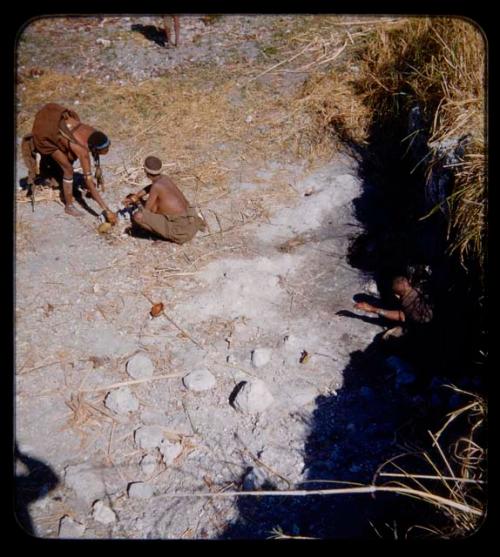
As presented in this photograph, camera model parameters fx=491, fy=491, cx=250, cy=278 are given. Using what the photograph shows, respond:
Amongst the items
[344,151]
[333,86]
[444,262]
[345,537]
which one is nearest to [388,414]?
[345,537]

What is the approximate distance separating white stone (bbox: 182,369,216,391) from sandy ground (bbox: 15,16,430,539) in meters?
0.05

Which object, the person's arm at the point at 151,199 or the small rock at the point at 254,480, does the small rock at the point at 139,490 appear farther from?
the person's arm at the point at 151,199

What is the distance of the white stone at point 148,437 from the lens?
3.71 metres

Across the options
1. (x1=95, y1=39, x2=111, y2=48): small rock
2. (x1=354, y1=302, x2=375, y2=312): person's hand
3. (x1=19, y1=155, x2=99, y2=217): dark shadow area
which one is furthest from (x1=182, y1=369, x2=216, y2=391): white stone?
(x1=95, y1=39, x2=111, y2=48): small rock

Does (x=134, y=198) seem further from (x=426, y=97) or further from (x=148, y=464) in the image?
(x=426, y=97)

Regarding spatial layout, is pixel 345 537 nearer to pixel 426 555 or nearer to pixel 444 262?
pixel 426 555

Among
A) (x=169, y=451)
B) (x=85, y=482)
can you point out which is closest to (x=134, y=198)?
(x=169, y=451)

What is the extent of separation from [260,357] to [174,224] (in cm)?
195

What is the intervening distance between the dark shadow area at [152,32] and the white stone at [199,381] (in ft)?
22.1

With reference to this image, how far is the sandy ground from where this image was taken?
352 cm

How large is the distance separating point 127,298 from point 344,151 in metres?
3.74

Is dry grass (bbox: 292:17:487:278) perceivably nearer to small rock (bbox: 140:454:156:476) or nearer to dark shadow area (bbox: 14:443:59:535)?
small rock (bbox: 140:454:156:476)

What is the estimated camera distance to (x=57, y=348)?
4441 millimetres

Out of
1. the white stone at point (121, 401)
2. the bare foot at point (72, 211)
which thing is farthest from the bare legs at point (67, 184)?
the white stone at point (121, 401)
